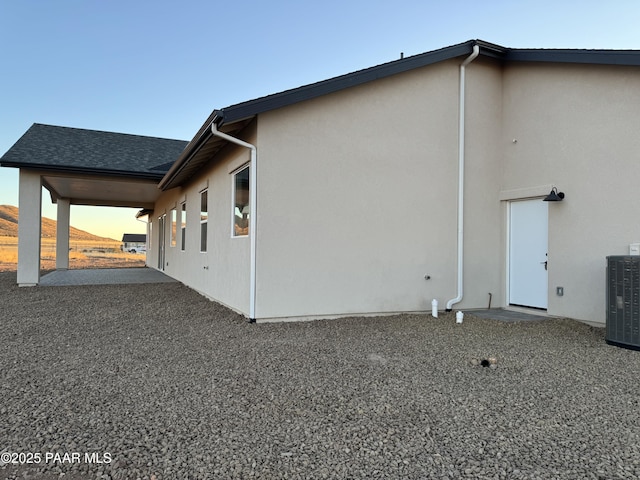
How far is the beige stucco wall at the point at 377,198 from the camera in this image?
5.89 metres

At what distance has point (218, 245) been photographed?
25.5 feet

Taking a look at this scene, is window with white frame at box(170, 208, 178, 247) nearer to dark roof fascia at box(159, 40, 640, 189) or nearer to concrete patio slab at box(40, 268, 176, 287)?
concrete patio slab at box(40, 268, 176, 287)

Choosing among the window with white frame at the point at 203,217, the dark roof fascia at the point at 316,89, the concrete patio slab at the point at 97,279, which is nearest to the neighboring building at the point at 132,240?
the concrete patio slab at the point at 97,279

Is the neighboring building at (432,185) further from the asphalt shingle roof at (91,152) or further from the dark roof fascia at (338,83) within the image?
the asphalt shingle roof at (91,152)

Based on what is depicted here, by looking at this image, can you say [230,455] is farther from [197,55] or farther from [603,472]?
[197,55]

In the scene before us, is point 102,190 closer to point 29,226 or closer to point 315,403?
point 29,226

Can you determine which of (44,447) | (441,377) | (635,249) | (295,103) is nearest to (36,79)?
(295,103)

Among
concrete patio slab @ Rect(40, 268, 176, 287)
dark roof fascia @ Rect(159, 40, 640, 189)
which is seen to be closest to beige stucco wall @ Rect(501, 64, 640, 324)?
dark roof fascia @ Rect(159, 40, 640, 189)

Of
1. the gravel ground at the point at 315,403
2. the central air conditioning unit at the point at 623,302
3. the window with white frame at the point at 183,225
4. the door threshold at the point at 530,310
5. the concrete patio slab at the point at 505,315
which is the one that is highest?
the window with white frame at the point at 183,225

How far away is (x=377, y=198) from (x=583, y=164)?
3301mm

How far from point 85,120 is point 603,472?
66.0ft

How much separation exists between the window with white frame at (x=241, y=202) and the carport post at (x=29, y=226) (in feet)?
21.0

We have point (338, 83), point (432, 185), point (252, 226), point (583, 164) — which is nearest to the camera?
point (252, 226)

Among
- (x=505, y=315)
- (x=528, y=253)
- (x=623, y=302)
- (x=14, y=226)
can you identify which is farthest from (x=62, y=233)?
(x=14, y=226)
